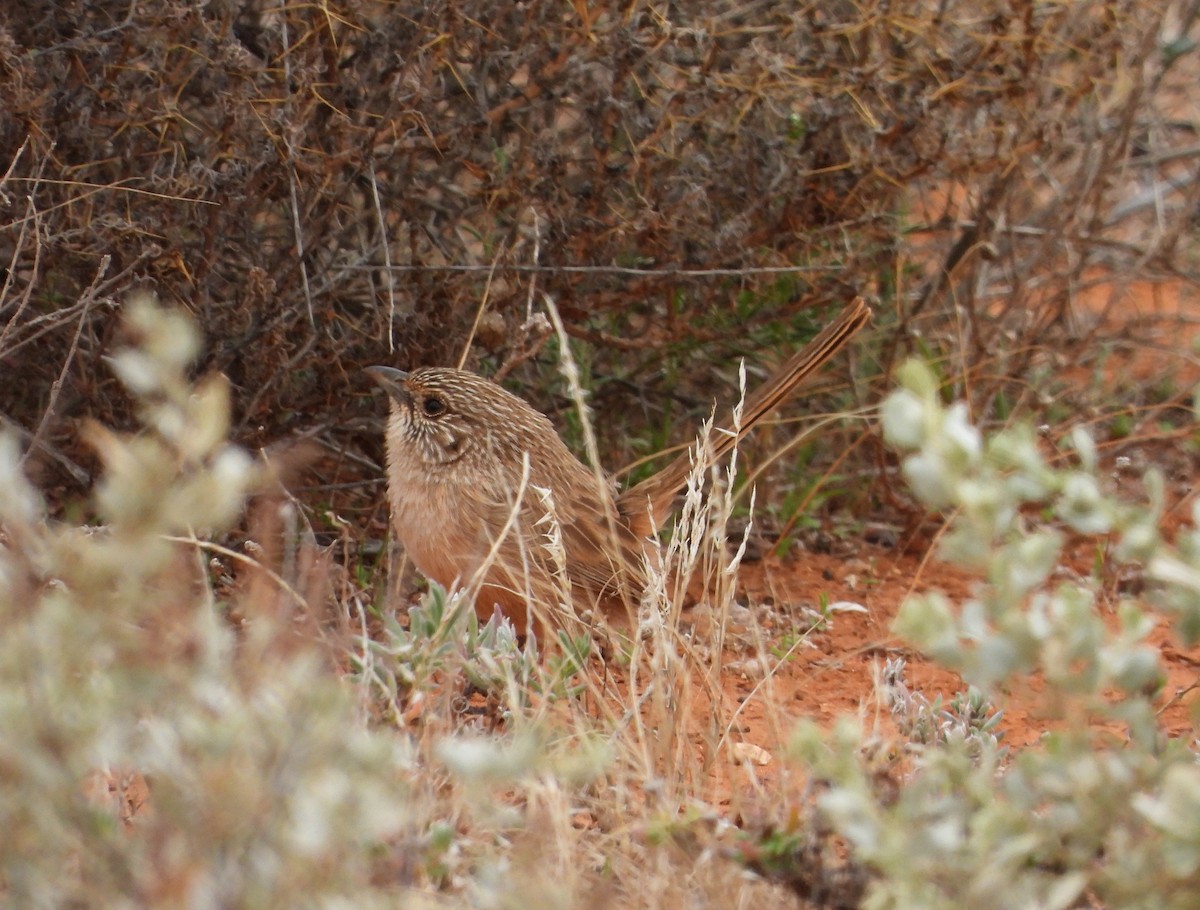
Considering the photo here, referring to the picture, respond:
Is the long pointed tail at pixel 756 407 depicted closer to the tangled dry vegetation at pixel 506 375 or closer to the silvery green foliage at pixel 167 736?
the tangled dry vegetation at pixel 506 375

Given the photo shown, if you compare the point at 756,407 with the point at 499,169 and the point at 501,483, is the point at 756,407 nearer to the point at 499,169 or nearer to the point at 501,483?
the point at 501,483

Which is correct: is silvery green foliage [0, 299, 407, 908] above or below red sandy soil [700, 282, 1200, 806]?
above

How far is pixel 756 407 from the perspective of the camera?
17.1 feet

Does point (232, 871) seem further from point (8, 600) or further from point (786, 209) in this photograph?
point (786, 209)

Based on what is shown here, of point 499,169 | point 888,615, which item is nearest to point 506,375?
point 499,169

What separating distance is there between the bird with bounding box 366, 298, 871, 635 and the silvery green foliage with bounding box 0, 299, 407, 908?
8.15 feet

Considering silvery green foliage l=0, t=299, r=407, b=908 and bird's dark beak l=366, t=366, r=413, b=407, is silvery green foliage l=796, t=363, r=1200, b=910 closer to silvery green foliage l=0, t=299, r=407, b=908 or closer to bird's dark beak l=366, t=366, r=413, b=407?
silvery green foliage l=0, t=299, r=407, b=908

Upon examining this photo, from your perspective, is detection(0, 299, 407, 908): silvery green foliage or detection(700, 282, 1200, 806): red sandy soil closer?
detection(0, 299, 407, 908): silvery green foliage

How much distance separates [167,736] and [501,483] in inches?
111

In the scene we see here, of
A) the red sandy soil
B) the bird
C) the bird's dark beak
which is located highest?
the bird's dark beak

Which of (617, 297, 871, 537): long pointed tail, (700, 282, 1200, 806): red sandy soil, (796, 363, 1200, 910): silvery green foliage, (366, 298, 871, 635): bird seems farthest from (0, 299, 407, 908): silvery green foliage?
(617, 297, 871, 537): long pointed tail

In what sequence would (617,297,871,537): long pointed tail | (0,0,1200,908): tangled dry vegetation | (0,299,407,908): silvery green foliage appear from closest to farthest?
1. (0,299,407,908): silvery green foliage
2. (0,0,1200,908): tangled dry vegetation
3. (617,297,871,537): long pointed tail

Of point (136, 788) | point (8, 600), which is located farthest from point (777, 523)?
point (8, 600)

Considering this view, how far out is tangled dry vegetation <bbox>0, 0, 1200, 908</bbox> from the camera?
215 cm
